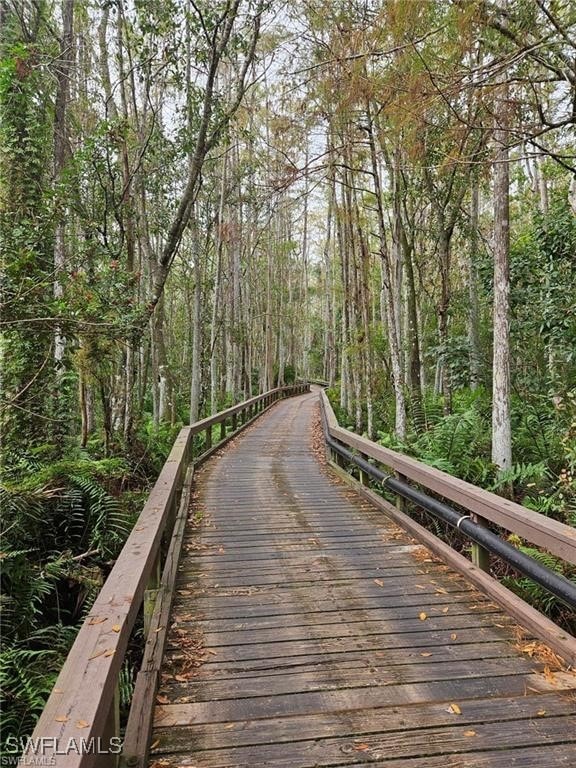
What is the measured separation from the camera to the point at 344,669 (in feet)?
9.19

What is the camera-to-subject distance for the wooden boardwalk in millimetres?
2182

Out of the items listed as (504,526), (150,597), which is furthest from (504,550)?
(150,597)

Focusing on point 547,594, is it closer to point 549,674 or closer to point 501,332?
point 549,674

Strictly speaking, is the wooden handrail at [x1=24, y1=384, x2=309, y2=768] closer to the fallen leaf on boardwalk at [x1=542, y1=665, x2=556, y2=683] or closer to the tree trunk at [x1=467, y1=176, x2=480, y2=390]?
the fallen leaf on boardwalk at [x1=542, y1=665, x2=556, y2=683]

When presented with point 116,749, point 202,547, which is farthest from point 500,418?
point 116,749

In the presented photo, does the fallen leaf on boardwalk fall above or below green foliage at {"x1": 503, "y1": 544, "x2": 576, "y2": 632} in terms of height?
above

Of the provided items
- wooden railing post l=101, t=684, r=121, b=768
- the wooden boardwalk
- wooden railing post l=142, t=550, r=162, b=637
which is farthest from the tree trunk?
wooden railing post l=101, t=684, r=121, b=768

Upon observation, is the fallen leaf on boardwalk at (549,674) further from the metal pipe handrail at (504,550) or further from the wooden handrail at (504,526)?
the metal pipe handrail at (504,550)

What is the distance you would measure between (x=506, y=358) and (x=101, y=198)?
7761mm

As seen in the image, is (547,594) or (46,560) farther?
(46,560)

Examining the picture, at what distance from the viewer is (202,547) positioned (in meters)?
4.92

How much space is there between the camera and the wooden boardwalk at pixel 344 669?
2182mm

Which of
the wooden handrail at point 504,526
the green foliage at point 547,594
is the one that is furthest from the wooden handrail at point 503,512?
the green foliage at point 547,594

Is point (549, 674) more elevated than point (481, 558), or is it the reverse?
point (481, 558)
